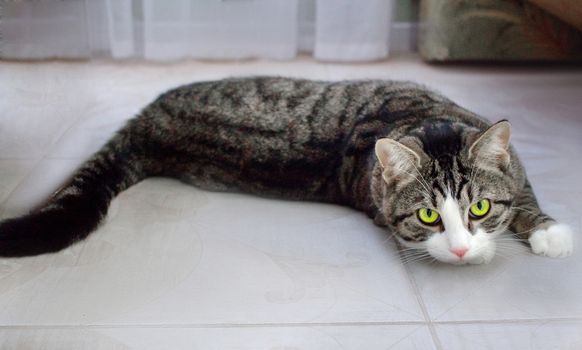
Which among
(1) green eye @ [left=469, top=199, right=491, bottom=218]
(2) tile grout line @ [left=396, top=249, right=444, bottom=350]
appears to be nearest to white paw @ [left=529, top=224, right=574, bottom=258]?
(1) green eye @ [left=469, top=199, right=491, bottom=218]

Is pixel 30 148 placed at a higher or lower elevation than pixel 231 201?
higher

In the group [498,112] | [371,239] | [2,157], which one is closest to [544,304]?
[371,239]

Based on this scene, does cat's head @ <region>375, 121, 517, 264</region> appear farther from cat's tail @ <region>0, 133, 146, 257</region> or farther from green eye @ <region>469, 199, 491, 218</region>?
cat's tail @ <region>0, 133, 146, 257</region>

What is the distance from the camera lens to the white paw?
1.69 metres

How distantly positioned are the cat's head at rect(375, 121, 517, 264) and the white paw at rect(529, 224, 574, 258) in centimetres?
11

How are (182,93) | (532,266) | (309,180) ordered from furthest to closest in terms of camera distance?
(182,93) < (309,180) < (532,266)

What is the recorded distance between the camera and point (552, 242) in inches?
66.6

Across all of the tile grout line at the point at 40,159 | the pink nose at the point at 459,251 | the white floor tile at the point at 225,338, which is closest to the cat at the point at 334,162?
the pink nose at the point at 459,251

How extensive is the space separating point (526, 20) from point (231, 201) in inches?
63.5

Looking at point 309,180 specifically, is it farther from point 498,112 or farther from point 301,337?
point 498,112

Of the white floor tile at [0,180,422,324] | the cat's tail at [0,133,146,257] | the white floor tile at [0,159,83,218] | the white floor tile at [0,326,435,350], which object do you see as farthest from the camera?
the white floor tile at [0,159,83,218]

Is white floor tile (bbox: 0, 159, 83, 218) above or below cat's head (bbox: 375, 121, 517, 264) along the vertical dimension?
below

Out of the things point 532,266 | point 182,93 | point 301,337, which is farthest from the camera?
point 182,93

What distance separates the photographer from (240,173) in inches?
78.3
